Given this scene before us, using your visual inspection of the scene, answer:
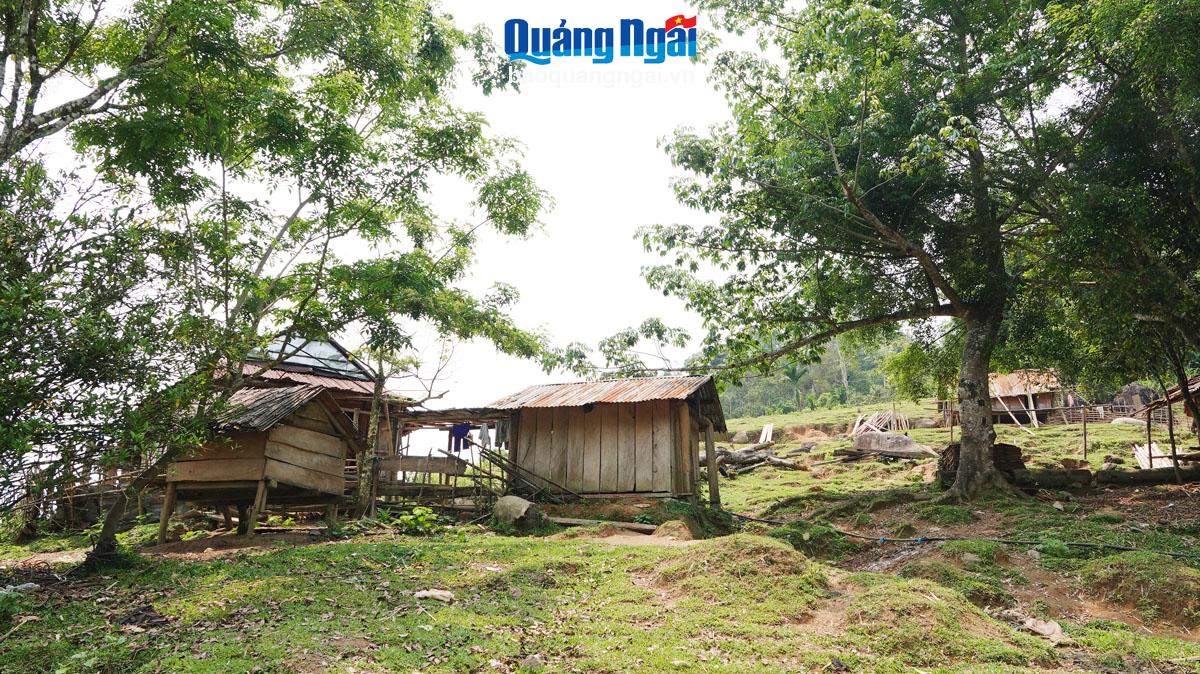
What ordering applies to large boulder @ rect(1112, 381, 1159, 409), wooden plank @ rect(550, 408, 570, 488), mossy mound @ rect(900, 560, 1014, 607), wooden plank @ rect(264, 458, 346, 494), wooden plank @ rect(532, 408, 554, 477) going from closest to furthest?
mossy mound @ rect(900, 560, 1014, 607)
wooden plank @ rect(264, 458, 346, 494)
wooden plank @ rect(550, 408, 570, 488)
wooden plank @ rect(532, 408, 554, 477)
large boulder @ rect(1112, 381, 1159, 409)

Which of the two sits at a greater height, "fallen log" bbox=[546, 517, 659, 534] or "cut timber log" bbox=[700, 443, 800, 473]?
"fallen log" bbox=[546, 517, 659, 534]

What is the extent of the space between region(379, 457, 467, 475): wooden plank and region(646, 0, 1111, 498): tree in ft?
22.3

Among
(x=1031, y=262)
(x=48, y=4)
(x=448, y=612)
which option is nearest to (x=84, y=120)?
(x=48, y=4)

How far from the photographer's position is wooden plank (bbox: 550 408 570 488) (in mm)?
17578

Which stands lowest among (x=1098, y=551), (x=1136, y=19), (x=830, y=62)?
(x=1098, y=551)

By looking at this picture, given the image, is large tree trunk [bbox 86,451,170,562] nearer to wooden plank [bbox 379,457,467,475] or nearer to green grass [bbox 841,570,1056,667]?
wooden plank [bbox 379,457,467,475]

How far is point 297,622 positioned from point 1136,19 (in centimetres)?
1248

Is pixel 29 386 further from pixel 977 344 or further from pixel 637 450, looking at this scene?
pixel 977 344

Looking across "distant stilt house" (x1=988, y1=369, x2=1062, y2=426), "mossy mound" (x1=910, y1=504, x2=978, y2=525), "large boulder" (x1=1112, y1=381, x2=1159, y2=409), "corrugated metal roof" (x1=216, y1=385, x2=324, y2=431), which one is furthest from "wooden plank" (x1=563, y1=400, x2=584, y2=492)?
"large boulder" (x1=1112, y1=381, x2=1159, y2=409)

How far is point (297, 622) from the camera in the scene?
623cm

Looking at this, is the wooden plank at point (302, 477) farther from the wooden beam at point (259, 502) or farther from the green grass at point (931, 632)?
the green grass at point (931, 632)

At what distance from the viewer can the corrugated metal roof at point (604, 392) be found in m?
16.4

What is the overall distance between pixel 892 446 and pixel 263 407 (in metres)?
24.9

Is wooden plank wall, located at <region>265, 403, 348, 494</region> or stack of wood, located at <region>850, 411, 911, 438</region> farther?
stack of wood, located at <region>850, 411, 911, 438</region>
